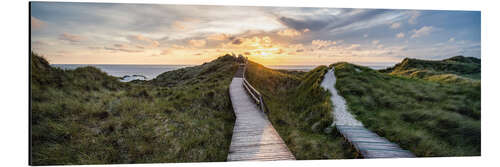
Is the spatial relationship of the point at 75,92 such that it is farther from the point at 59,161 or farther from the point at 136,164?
the point at 136,164

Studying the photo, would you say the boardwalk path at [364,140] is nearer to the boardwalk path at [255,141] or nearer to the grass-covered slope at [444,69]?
the boardwalk path at [255,141]

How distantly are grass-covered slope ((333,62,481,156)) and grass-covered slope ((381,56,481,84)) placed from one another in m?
0.12

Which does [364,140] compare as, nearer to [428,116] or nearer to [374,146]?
[374,146]

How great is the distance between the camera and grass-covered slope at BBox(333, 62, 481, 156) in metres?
4.20

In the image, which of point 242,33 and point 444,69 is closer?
point 444,69

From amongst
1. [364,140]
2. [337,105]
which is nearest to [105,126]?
[364,140]

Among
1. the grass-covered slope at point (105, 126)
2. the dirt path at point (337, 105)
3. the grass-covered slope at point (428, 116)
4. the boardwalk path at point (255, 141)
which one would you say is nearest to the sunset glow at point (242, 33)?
the grass-covered slope at point (105, 126)

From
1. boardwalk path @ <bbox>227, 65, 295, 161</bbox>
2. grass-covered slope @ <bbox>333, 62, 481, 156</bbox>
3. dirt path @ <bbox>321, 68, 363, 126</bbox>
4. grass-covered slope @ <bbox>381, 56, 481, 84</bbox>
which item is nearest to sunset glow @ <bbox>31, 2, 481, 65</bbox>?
grass-covered slope @ <bbox>381, 56, 481, 84</bbox>

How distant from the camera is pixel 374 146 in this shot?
406 centimetres

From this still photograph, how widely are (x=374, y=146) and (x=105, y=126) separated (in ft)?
19.9

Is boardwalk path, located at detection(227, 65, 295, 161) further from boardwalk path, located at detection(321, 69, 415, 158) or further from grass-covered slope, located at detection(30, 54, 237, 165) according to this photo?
boardwalk path, located at detection(321, 69, 415, 158)

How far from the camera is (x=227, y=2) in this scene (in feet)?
16.0

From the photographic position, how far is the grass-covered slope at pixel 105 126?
3.66m

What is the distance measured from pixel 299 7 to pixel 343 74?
4231 mm
